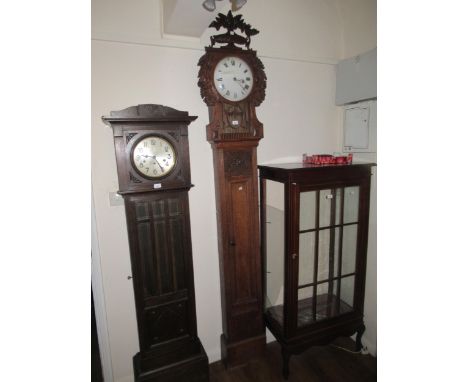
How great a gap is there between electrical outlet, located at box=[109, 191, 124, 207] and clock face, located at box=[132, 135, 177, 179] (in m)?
0.28

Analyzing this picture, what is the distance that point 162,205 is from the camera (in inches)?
66.7

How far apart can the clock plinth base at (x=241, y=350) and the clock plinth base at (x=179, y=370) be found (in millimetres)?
198

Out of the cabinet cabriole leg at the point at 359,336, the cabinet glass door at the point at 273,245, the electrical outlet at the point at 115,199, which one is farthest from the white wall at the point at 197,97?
the cabinet cabriole leg at the point at 359,336

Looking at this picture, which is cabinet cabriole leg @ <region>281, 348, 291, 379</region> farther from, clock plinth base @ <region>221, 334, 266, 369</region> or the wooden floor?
clock plinth base @ <region>221, 334, 266, 369</region>

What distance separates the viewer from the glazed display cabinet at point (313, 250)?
5.96 ft

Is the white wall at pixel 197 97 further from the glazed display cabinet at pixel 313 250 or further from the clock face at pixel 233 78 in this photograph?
the glazed display cabinet at pixel 313 250

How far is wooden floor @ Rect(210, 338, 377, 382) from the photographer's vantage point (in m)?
1.99

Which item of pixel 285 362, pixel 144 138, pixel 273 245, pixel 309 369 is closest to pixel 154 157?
pixel 144 138

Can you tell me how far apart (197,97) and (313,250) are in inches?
54.7

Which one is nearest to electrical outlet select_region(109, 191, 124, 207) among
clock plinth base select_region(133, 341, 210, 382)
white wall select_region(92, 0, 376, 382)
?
white wall select_region(92, 0, 376, 382)
